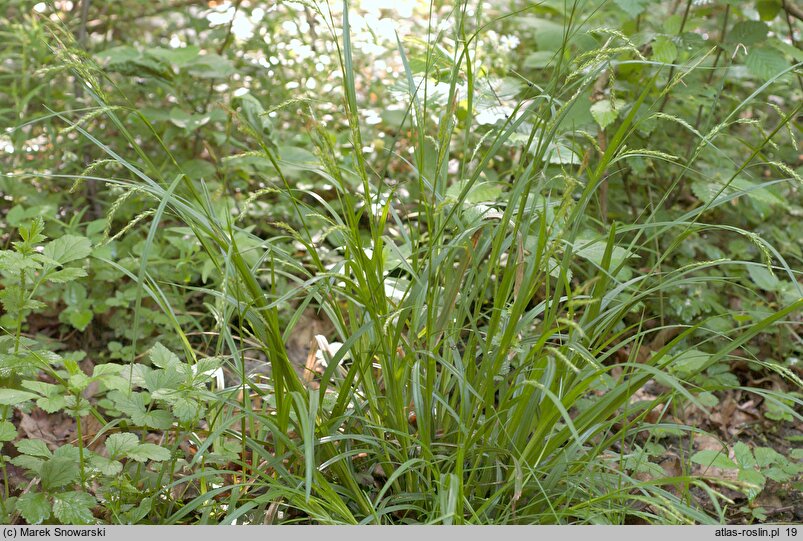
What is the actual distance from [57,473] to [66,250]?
17.6 inches

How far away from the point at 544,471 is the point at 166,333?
123 centimetres

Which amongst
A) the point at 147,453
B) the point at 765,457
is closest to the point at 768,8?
the point at 765,457

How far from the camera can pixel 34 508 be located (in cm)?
136

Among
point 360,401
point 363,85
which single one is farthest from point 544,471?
point 363,85

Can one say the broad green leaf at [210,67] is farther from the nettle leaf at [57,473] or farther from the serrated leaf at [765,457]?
the serrated leaf at [765,457]

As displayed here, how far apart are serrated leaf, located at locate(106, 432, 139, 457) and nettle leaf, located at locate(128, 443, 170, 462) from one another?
14 millimetres

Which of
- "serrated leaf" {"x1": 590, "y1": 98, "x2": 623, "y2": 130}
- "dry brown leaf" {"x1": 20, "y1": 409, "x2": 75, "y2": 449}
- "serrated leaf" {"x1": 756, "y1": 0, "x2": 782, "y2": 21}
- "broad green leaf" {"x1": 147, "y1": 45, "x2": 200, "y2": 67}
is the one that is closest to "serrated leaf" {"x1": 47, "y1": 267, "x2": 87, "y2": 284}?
"dry brown leaf" {"x1": 20, "y1": 409, "x2": 75, "y2": 449}

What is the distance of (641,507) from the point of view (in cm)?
166

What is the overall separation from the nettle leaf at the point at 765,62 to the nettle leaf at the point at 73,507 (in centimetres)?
212

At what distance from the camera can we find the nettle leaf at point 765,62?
2.27 metres

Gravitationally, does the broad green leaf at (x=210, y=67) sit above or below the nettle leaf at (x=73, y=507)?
above

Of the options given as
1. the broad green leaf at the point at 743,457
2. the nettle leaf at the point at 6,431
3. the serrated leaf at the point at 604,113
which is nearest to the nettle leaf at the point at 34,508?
the nettle leaf at the point at 6,431

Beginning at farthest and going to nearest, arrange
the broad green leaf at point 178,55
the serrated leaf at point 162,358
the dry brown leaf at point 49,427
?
the broad green leaf at point 178,55, the dry brown leaf at point 49,427, the serrated leaf at point 162,358
